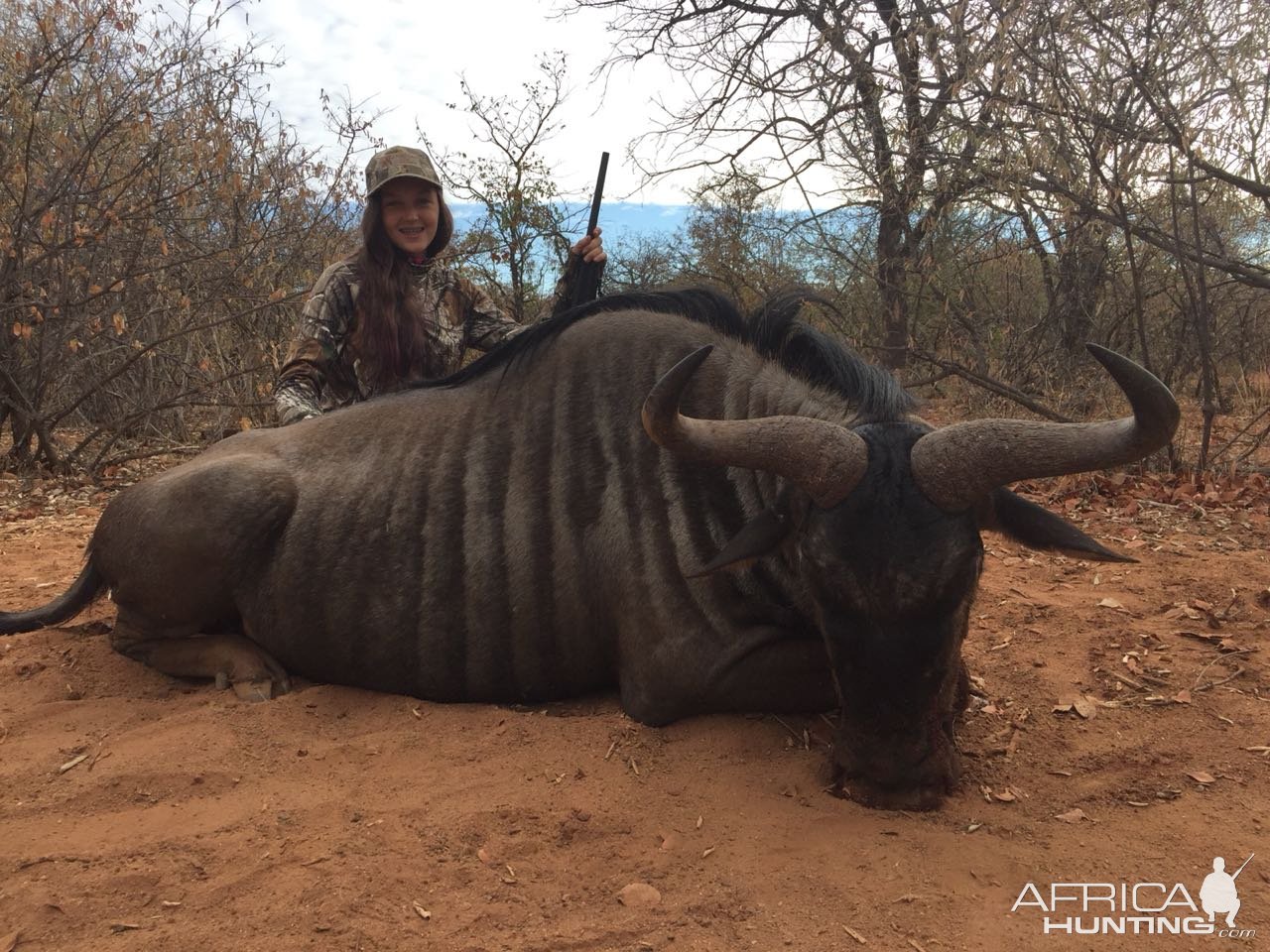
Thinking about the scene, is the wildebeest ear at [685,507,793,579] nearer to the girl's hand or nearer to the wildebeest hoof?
the wildebeest hoof

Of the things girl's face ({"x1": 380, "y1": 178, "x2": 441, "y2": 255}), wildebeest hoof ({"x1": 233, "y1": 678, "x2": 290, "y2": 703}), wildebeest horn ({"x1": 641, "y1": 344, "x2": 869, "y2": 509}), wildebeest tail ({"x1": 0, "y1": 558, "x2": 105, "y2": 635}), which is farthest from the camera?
A: girl's face ({"x1": 380, "y1": 178, "x2": 441, "y2": 255})

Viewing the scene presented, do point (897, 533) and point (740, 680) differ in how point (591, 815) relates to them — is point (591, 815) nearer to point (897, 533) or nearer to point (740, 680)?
point (740, 680)

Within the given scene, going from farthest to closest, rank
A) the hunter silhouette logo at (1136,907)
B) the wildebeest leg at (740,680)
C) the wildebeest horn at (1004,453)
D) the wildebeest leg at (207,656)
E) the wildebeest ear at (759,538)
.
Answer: the wildebeest leg at (207,656)
the wildebeest leg at (740,680)
the wildebeest ear at (759,538)
the wildebeest horn at (1004,453)
the hunter silhouette logo at (1136,907)

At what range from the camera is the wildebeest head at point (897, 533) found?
2.41 metres

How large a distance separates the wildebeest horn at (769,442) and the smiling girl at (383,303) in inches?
94.1

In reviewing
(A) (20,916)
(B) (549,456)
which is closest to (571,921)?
(A) (20,916)

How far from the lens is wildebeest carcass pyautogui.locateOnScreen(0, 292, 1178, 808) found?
2.47 meters

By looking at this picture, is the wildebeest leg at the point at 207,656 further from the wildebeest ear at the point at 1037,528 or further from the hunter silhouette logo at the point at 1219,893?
the hunter silhouette logo at the point at 1219,893

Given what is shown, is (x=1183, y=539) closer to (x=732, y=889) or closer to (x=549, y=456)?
(x=549, y=456)

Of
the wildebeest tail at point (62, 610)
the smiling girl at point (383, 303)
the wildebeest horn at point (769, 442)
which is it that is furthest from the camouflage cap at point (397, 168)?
the wildebeest horn at point (769, 442)

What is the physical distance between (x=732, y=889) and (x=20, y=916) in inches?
67.9

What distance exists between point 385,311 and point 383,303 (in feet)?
0.18

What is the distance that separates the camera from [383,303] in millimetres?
4668

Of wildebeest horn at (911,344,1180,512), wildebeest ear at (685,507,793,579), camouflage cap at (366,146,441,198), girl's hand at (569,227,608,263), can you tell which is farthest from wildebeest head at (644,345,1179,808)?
camouflage cap at (366,146,441,198)
